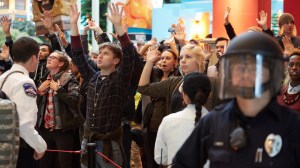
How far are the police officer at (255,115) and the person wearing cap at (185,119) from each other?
130 centimetres

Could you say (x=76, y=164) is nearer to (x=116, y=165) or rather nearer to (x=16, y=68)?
(x=116, y=165)

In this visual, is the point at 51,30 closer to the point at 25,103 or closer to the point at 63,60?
the point at 63,60

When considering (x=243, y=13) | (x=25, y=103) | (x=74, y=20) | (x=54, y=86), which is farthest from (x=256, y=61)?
(x=243, y=13)

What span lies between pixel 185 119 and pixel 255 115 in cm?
156

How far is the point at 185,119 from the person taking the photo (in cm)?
386

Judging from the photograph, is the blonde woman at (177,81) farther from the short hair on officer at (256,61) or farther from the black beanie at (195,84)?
the short hair on officer at (256,61)

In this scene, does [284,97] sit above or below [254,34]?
below

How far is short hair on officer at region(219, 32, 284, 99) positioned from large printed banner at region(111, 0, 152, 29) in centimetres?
1149

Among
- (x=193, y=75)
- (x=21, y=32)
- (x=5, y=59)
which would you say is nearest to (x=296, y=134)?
(x=193, y=75)

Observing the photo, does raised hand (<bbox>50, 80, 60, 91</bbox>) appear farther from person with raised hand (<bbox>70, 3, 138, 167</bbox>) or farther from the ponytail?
Result: the ponytail

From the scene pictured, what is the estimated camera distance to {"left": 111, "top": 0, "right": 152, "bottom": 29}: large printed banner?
1421cm

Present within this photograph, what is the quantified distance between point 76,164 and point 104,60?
1.95m

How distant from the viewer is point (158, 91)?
5.22 metres

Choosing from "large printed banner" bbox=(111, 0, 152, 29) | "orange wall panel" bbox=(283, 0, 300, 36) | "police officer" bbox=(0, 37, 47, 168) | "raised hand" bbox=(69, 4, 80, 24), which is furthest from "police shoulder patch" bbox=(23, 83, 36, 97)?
"large printed banner" bbox=(111, 0, 152, 29)
